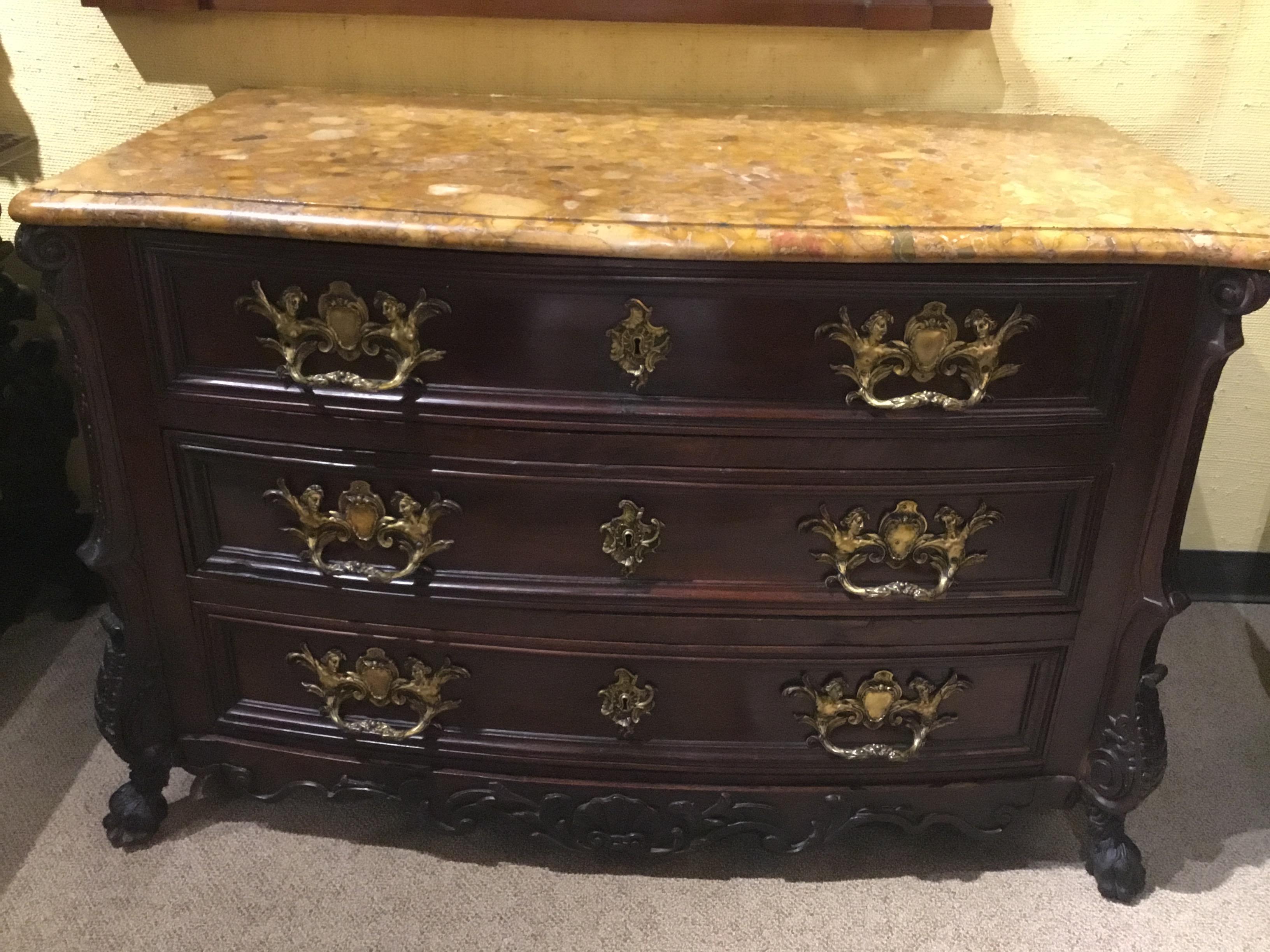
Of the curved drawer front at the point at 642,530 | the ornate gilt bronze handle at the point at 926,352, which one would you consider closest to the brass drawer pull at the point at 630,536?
the curved drawer front at the point at 642,530

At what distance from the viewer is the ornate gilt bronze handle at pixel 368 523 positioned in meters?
1.08

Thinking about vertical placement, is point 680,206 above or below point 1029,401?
above

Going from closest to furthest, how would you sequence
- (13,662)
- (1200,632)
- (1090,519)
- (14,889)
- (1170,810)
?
1. (1090,519)
2. (14,889)
3. (1170,810)
4. (13,662)
5. (1200,632)

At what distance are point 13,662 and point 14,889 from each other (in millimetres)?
481

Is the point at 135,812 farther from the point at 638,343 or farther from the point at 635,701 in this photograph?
the point at 638,343

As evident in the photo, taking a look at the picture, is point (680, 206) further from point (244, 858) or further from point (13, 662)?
point (13, 662)

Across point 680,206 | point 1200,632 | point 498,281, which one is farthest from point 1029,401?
point 1200,632

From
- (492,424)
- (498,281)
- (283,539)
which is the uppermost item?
(498,281)

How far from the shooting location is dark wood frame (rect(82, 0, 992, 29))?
1312 millimetres

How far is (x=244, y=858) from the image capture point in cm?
131

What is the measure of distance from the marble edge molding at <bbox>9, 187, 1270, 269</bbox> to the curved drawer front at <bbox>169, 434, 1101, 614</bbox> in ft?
0.77

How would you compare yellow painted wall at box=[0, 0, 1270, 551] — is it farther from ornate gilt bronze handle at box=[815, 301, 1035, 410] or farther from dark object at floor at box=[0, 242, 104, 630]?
ornate gilt bronze handle at box=[815, 301, 1035, 410]

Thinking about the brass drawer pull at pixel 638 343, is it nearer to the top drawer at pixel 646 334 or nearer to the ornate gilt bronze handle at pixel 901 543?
the top drawer at pixel 646 334

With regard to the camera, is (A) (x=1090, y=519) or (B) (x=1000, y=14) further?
(B) (x=1000, y=14)
